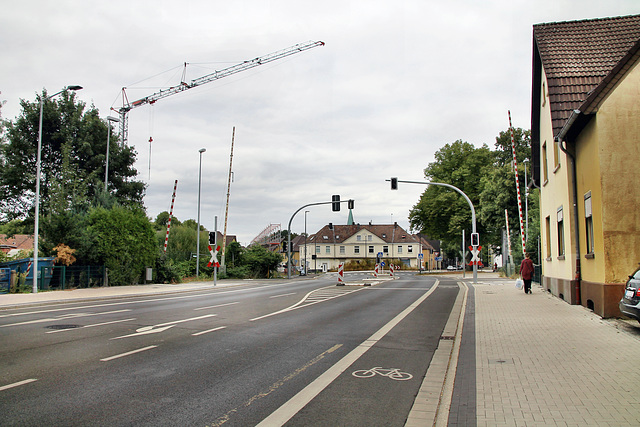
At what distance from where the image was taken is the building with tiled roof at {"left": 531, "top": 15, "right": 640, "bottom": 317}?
11.4 meters

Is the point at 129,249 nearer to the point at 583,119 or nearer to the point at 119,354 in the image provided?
the point at 119,354

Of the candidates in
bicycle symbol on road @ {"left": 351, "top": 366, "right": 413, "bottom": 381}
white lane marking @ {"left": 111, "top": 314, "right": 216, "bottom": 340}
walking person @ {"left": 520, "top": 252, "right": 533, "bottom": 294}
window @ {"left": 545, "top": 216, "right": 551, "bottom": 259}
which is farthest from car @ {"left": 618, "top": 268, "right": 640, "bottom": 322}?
walking person @ {"left": 520, "top": 252, "right": 533, "bottom": 294}

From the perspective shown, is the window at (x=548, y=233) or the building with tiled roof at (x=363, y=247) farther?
the building with tiled roof at (x=363, y=247)

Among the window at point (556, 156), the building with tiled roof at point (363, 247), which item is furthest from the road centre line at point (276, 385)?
the building with tiled roof at point (363, 247)

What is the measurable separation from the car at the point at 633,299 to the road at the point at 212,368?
139 inches

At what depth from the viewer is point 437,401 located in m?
5.54

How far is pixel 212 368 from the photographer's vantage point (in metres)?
7.03

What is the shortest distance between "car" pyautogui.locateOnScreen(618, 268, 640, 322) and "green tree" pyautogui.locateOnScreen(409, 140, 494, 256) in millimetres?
43752

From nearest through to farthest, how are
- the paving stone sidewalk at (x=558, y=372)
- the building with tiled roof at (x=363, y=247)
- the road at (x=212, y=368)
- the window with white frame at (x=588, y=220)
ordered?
the paving stone sidewalk at (x=558, y=372) → the road at (x=212, y=368) → the window with white frame at (x=588, y=220) → the building with tiled roof at (x=363, y=247)

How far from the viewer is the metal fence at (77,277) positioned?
2342cm

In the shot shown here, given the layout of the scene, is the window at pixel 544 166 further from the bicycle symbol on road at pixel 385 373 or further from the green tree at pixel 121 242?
the green tree at pixel 121 242

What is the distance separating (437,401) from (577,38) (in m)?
16.3

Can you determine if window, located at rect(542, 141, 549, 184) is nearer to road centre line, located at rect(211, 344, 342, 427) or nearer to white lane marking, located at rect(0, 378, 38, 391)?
road centre line, located at rect(211, 344, 342, 427)

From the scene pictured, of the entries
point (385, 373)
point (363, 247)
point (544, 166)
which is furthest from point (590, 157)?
point (363, 247)
